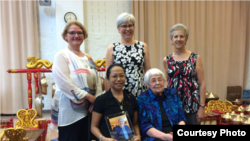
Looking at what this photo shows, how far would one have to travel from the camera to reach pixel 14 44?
395 centimetres

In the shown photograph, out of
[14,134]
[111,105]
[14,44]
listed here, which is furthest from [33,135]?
[14,44]

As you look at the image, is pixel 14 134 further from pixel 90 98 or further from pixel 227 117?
pixel 227 117

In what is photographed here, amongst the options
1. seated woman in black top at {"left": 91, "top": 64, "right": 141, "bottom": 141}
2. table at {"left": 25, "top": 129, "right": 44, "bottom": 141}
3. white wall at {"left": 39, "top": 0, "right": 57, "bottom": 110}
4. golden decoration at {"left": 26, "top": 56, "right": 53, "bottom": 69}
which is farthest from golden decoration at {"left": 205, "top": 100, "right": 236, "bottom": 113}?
white wall at {"left": 39, "top": 0, "right": 57, "bottom": 110}

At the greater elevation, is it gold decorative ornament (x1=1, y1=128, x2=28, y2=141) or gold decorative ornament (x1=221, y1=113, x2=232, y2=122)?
gold decorative ornament (x1=1, y1=128, x2=28, y2=141)

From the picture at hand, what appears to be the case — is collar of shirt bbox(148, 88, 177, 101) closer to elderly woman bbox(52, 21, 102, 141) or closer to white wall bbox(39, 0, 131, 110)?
elderly woman bbox(52, 21, 102, 141)

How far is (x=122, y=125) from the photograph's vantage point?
1352 millimetres

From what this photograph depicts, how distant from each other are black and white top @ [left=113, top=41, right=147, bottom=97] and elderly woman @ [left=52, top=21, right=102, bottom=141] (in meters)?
0.25

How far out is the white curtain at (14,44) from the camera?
3.93 meters

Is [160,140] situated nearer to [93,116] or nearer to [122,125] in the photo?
[122,125]

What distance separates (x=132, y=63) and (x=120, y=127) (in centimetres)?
55

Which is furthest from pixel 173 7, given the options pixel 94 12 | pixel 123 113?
pixel 123 113

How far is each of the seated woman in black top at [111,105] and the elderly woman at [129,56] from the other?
185 mm

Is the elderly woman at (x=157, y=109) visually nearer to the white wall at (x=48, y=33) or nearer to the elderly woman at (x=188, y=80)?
the elderly woman at (x=188, y=80)

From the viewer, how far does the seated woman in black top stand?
142 cm
